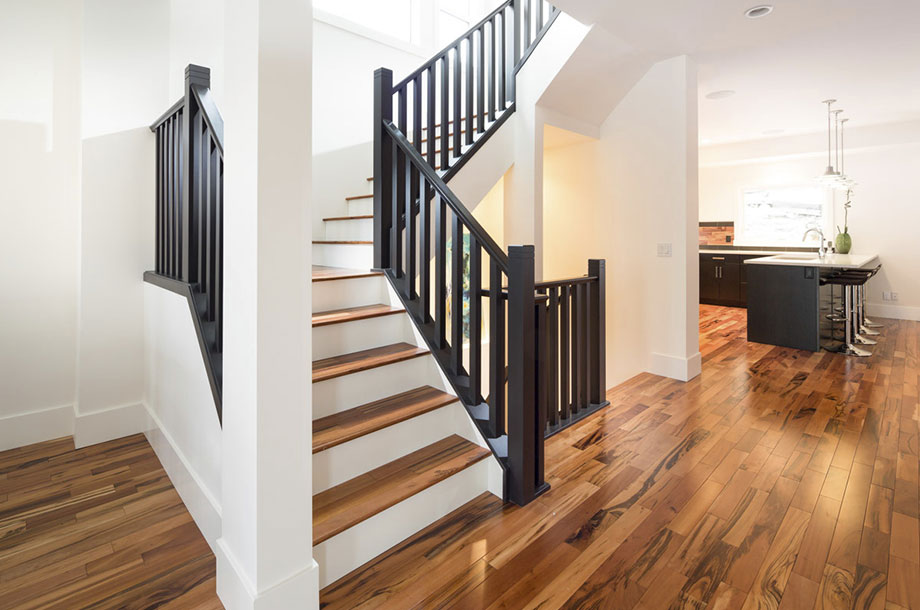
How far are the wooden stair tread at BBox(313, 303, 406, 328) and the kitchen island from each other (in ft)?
13.7

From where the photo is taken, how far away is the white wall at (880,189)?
Answer: 6.08 metres

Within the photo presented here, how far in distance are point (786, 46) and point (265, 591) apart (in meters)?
4.57

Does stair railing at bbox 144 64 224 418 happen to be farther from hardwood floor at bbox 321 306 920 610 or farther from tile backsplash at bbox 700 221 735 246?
tile backsplash at bbox 700 221 735 246

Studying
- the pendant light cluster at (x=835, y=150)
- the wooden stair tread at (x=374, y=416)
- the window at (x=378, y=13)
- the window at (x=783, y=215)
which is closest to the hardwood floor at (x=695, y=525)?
the wooden stair tread at (x=374, y=416)

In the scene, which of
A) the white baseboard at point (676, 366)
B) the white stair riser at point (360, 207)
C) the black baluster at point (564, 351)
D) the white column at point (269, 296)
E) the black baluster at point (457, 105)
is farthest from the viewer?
the white baseboard at point (676, 366)

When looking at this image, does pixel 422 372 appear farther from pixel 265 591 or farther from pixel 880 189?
pixel 880 189

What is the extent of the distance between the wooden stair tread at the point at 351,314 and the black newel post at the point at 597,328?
1291 millimetres

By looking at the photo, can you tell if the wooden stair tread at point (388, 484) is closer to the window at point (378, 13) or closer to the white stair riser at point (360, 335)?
the white stair riser at point (360, 335)

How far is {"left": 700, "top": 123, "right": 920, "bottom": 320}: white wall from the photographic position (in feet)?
19.9

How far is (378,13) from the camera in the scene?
4664 mm

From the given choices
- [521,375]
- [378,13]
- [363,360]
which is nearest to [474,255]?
[521,375]

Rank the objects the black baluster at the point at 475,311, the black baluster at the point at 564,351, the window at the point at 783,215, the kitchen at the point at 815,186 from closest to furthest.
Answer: the black baluster at the point at 475,311, the black baluster at the point at 564,351, the kitchen at the point at 815,186, the window at the point at 783,215

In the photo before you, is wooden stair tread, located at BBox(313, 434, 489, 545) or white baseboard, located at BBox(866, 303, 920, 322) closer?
wooden stair tread, located at BBox(313, 434, 489, 545)

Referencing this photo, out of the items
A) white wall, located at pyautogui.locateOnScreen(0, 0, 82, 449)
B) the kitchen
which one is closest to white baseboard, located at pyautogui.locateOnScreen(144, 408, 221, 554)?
white wall, located at pyautogui.locateOnScreen(0, 0, 82, 449)
